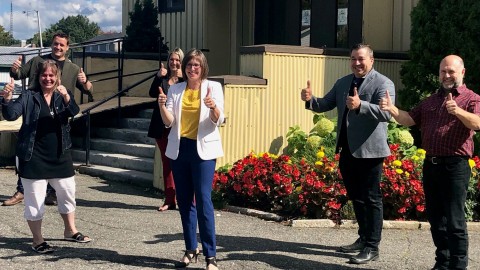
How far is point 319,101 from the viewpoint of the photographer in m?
6.88

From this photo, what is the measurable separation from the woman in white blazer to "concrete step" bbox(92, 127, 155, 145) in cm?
592

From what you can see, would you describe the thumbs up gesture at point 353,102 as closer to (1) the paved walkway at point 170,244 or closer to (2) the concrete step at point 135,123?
(1) the paved walkway at point 170,244

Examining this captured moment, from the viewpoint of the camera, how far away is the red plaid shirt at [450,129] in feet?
19.0

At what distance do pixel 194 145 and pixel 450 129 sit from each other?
2.00 meters

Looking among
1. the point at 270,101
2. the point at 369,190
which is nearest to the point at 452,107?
the point at 369,190

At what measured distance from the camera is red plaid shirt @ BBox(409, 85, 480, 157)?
5797 millimetres

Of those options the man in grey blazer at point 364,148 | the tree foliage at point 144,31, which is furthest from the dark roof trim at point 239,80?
the tree foliage at point 144,31

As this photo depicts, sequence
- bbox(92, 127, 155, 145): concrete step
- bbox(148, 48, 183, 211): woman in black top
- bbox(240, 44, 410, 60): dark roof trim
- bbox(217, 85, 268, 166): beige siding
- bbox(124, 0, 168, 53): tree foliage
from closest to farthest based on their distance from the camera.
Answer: bbox(148, 48, 183, 211): woman in black top → bbox(217, 85, 268, 166): beige siding → bbox(240, 44, 410, 60): dark roof trim → bbox(92, 127, 155, 145): concrete step → bbox(124, 0, 168, 53): tree foliage

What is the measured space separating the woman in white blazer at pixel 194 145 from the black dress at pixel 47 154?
1209mm

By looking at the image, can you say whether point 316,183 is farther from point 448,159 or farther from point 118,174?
point 118,174

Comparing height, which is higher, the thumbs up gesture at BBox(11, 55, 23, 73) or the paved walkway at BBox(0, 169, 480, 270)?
the thumbs up gesture at BBox(11, 55, 23, 73)

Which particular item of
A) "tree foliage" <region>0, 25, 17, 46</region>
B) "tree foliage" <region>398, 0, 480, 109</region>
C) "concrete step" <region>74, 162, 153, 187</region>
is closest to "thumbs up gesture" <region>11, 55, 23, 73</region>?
"concrete step" <region>74, 162, 153, 187</region>

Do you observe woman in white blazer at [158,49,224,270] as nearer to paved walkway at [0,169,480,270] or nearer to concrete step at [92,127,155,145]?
paved walkway at [0,169,480,270]

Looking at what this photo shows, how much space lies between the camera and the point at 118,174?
37.2 ft
